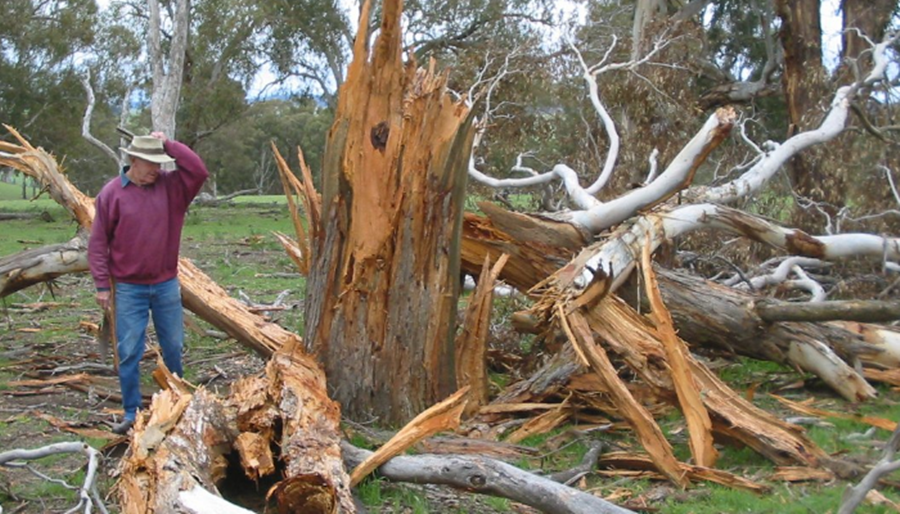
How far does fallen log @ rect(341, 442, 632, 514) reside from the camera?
416 centimetres

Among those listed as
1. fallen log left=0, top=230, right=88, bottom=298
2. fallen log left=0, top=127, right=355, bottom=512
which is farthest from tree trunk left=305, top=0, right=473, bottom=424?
fallen log left=0, top=230, right=88, bottom=298

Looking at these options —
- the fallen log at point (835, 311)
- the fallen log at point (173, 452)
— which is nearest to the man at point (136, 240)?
the fallen log at point (173, 452)

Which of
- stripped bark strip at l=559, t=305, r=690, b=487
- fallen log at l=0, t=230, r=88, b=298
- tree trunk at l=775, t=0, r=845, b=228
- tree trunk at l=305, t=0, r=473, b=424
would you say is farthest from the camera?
tree trunk at l=775, t=0, r=845, b=228

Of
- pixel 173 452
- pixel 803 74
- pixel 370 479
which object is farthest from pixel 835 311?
pixel 803 74

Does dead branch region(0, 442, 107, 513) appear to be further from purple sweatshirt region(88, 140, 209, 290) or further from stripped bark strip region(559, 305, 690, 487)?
stripped bark strip region(559, 305, 690, 487)

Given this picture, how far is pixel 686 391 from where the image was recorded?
5457 mm

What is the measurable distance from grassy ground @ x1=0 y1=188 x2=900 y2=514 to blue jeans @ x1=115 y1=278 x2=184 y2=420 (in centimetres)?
36

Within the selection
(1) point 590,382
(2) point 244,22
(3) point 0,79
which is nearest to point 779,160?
(1) point 590,382

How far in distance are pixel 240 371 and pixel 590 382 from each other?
3051mm

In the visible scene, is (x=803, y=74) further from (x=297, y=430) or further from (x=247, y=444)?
(x=247, y=444)

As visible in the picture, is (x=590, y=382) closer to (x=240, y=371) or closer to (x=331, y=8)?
(x=240, y=371)

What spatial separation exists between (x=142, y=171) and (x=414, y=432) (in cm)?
256

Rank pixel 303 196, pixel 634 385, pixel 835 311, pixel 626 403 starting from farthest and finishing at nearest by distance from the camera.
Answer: pixel 303 196 → pixel 634 385 → pixel 835 311 → pixel 626 403

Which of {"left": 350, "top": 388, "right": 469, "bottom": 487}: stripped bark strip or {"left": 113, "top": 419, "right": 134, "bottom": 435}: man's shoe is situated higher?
{"left": 350, "top": 388, "right": 469, "bottom": 487}: stripped bark strip
